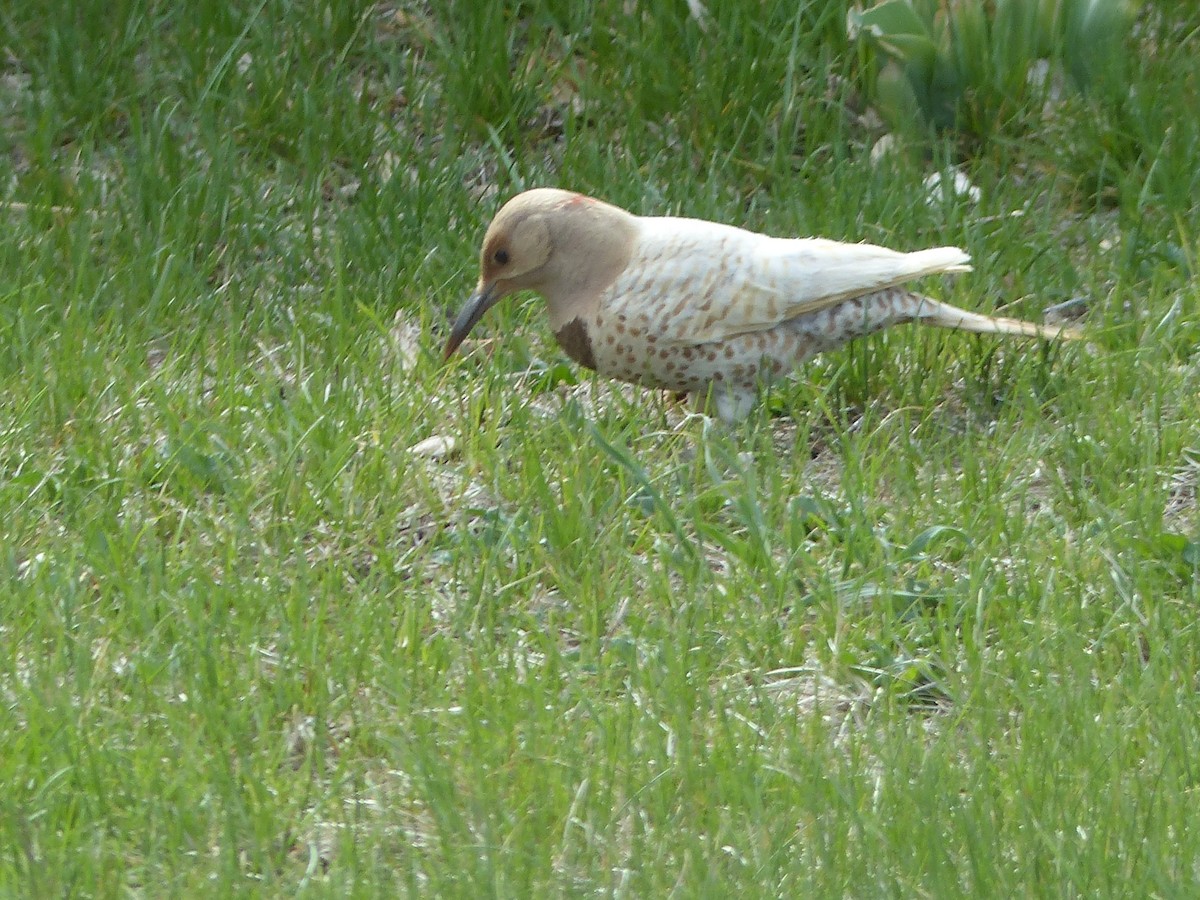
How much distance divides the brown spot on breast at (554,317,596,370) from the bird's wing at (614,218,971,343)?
0.15m

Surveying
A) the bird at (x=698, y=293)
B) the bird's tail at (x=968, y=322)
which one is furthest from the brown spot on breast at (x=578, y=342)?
the bird's tail at (x=968, y=322)

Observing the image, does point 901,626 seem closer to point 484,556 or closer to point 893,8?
point 484,556

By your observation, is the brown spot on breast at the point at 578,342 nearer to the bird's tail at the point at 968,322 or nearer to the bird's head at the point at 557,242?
the bird's head at the point at 557,242

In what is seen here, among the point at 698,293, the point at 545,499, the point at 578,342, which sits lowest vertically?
the point at 545,499

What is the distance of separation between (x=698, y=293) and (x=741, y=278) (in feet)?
0.41

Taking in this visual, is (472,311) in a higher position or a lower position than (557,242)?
lower

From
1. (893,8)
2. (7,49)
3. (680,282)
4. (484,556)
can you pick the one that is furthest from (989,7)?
(7,49)

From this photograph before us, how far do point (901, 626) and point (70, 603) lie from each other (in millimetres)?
1767

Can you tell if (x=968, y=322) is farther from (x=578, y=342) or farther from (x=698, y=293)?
(x=578, y=342)

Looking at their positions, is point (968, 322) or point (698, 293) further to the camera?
point (968, 322)

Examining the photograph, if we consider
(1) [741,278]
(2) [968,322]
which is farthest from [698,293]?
(2) [968,322]

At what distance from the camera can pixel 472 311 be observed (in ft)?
15.0

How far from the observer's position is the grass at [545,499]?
299 cm

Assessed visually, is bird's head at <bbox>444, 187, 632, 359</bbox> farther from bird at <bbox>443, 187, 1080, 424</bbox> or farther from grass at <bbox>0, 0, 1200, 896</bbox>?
grass at <bbox>0, 0, 1200, 896</bbox>
